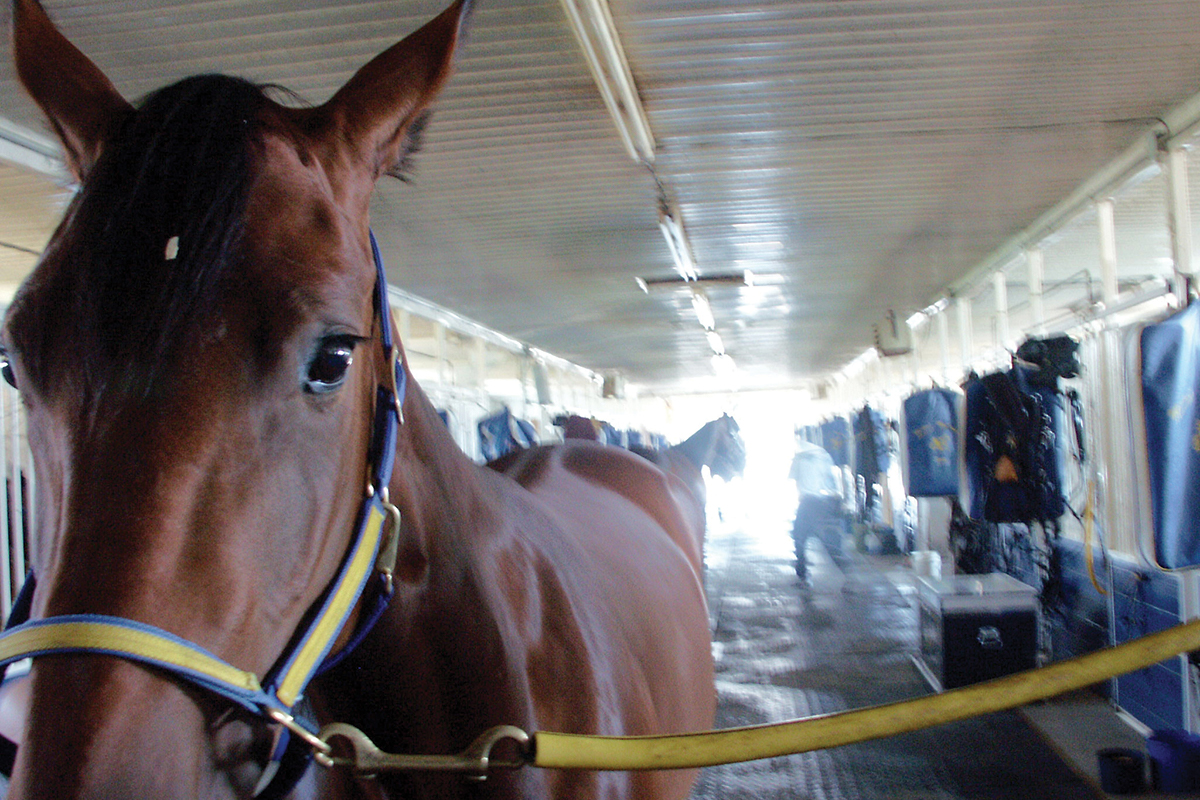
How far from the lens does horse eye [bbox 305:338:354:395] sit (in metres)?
0.70

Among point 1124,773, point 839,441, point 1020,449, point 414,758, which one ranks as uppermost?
point 839,441

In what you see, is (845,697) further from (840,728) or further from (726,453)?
(726,453)

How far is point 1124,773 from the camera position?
304 cm

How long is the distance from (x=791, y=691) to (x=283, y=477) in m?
4.40

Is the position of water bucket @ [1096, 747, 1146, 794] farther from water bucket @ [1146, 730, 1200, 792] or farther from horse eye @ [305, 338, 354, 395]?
horse eye @ [305, 338, 354, 395]

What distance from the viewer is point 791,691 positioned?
4.42 m

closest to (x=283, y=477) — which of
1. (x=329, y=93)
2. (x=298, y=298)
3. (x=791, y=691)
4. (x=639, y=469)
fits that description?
(x=298, y=298)

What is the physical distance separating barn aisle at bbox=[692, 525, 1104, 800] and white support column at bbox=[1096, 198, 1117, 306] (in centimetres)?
243

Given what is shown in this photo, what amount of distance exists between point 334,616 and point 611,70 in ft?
8.55

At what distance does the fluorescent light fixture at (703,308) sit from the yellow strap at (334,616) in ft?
20.8

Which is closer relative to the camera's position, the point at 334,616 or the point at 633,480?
the point at 334,616

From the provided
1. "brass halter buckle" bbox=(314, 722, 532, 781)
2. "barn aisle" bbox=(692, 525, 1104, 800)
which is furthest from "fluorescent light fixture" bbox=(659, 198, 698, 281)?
"brass halter buckle" bbox=(314, 722, 532, 781)

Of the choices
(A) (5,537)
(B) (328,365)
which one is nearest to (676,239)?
(A) (5,537)

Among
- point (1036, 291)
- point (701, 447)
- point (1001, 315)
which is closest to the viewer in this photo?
point (1036, 291)
